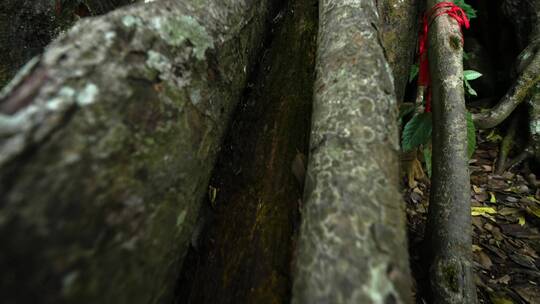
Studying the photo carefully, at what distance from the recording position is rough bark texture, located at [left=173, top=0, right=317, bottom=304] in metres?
0.92

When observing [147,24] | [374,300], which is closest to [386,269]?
Result: [374,300]

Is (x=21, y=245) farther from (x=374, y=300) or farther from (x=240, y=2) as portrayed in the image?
(x=240, y=2)

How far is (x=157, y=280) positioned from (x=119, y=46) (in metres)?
0.54

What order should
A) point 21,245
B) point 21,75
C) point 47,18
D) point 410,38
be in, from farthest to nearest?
point 410,38, point 47,18, point 21,75, point 21,245

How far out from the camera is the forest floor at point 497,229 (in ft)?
5.06

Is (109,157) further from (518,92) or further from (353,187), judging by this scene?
(518,92)

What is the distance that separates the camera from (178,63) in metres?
0.83

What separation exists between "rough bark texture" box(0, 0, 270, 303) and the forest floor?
4.00 ft

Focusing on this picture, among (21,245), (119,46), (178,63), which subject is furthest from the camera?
(178,63)

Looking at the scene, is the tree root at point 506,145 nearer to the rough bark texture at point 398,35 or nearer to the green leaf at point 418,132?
the green leaf at point 418,132

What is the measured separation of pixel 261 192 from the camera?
1.07m

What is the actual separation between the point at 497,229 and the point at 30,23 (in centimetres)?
272

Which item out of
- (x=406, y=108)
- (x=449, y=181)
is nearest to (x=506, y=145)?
(x=406, y=108)

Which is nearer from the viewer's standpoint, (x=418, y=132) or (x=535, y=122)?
(x=418, y=132)
